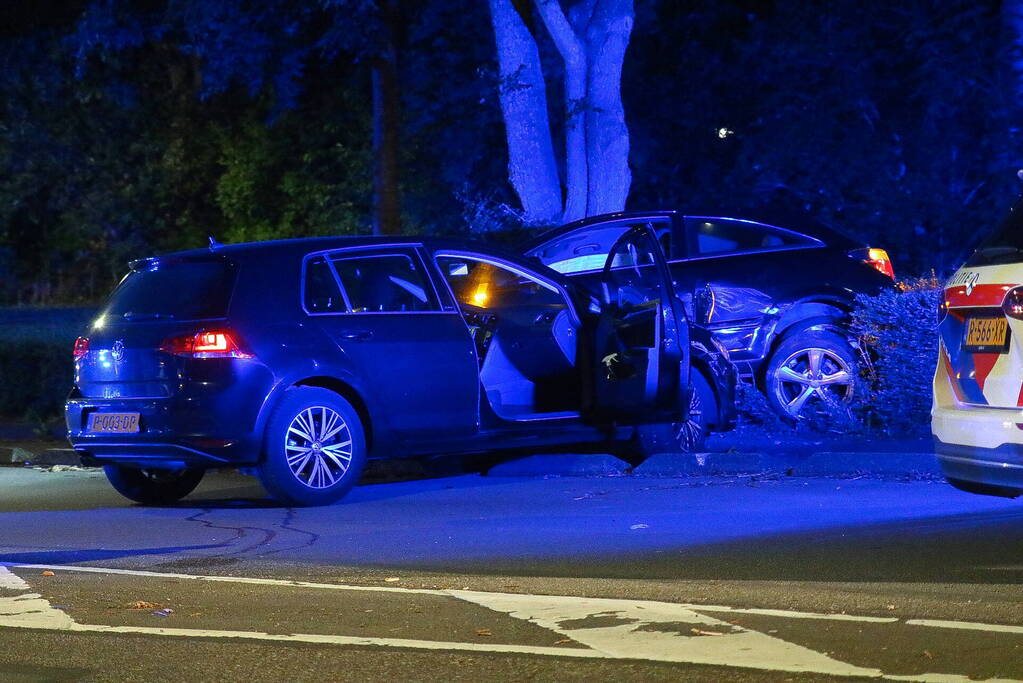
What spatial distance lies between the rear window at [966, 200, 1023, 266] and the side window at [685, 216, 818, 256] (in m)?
5.67

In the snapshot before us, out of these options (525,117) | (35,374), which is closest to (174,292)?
(35,374)

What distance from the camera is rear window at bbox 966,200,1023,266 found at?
809cm

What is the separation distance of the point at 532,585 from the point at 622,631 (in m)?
1.09

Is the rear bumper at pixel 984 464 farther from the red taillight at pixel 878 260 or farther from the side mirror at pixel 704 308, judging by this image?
the red taillight at pixel 878 260

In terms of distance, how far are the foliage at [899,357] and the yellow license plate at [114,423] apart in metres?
5.27

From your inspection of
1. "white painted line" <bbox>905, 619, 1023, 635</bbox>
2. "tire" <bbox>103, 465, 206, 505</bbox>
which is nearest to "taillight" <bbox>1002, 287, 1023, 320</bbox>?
"white painted line" <bbox>905, 619, 1023, 635</bbox>

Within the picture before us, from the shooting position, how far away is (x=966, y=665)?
20.2 ft

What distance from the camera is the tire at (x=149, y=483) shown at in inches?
462

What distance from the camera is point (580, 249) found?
14445 millimetres

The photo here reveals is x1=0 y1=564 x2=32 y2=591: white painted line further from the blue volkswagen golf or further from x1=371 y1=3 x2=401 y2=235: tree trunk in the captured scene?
x1=371 y1=3 x2=401 y2=235: tree trunk

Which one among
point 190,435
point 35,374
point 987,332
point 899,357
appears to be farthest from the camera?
point 35,374

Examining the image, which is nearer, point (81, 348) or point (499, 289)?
point (81, 348)

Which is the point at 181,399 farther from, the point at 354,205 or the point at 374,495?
the point at 354,205

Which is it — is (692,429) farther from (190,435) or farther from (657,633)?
(657,633)
